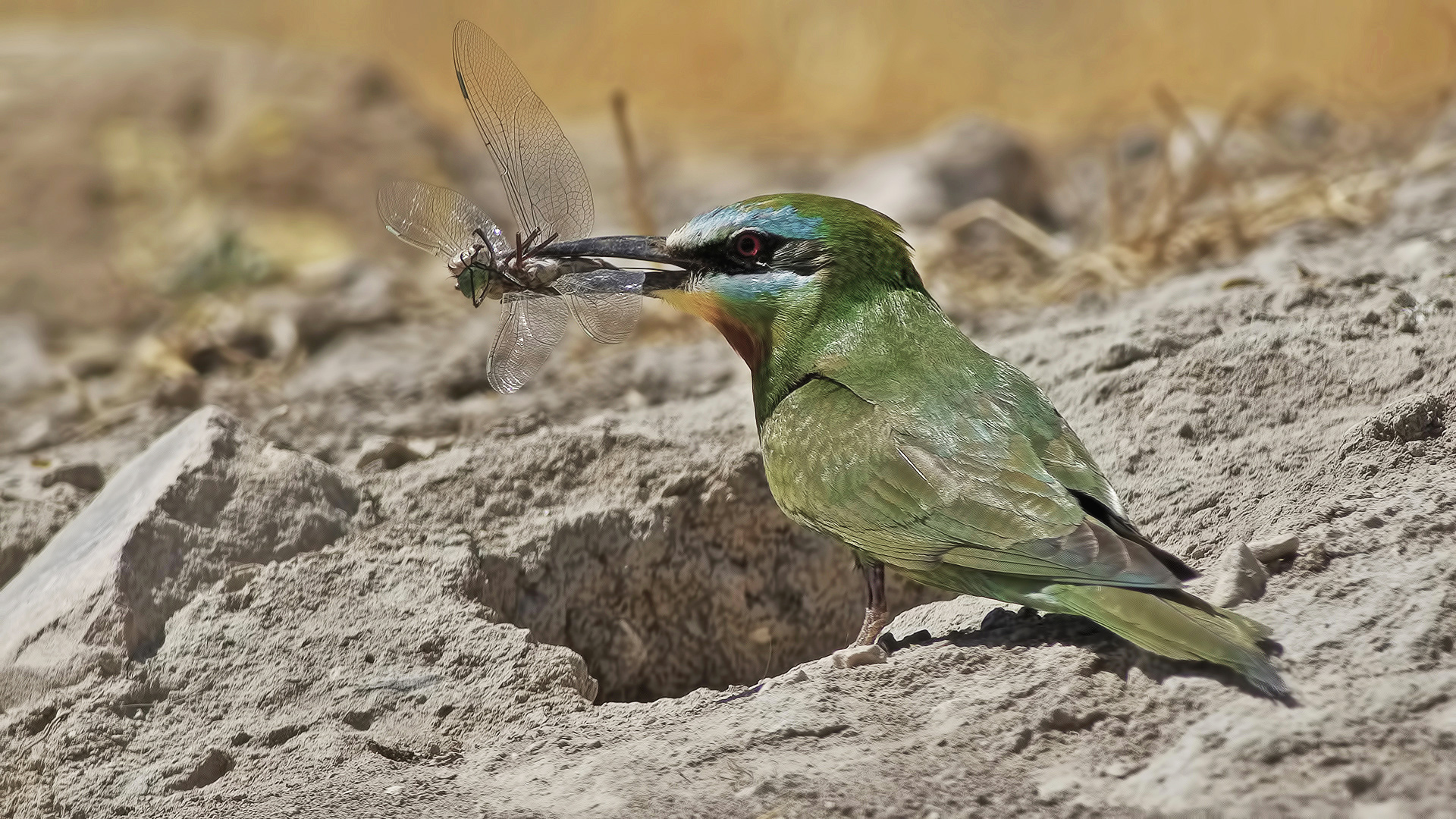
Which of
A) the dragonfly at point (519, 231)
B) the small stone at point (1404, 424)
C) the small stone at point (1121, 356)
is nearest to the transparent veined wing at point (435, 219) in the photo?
the dragonfly at point (519, 231)

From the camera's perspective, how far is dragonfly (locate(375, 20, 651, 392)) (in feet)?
9.52

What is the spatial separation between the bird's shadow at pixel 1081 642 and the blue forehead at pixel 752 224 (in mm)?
768

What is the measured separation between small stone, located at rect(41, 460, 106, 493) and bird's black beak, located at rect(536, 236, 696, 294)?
1.30 m

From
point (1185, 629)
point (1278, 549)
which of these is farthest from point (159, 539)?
point (1278, 549)

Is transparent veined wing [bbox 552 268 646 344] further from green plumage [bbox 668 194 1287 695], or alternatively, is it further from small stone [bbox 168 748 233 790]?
small stone [bbox 168 748 233 790]

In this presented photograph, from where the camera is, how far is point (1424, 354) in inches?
114

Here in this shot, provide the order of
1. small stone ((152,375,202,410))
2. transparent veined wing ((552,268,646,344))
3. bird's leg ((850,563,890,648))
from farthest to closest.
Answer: small stone ((152,375,202,410))
transparent veined wing ((552,268,646,344))
bird's leg ((850,563,890,648))

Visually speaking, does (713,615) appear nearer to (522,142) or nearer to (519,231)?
(519,231)

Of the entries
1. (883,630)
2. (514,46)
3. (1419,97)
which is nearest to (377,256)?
(514,46)

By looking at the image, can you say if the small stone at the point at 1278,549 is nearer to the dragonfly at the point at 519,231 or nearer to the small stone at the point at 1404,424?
the small stone at the point at 1404,424

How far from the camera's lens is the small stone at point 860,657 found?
2.33m

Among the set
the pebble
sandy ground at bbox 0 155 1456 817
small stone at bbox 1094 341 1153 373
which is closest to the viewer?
sandy ground at bbox 0 155 1456 817

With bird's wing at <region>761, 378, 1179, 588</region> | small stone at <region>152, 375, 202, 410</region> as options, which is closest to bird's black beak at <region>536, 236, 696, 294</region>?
bird's wing at <region>761, 378, 1179, 588</region>

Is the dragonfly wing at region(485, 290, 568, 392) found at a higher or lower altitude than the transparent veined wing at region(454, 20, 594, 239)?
lower
